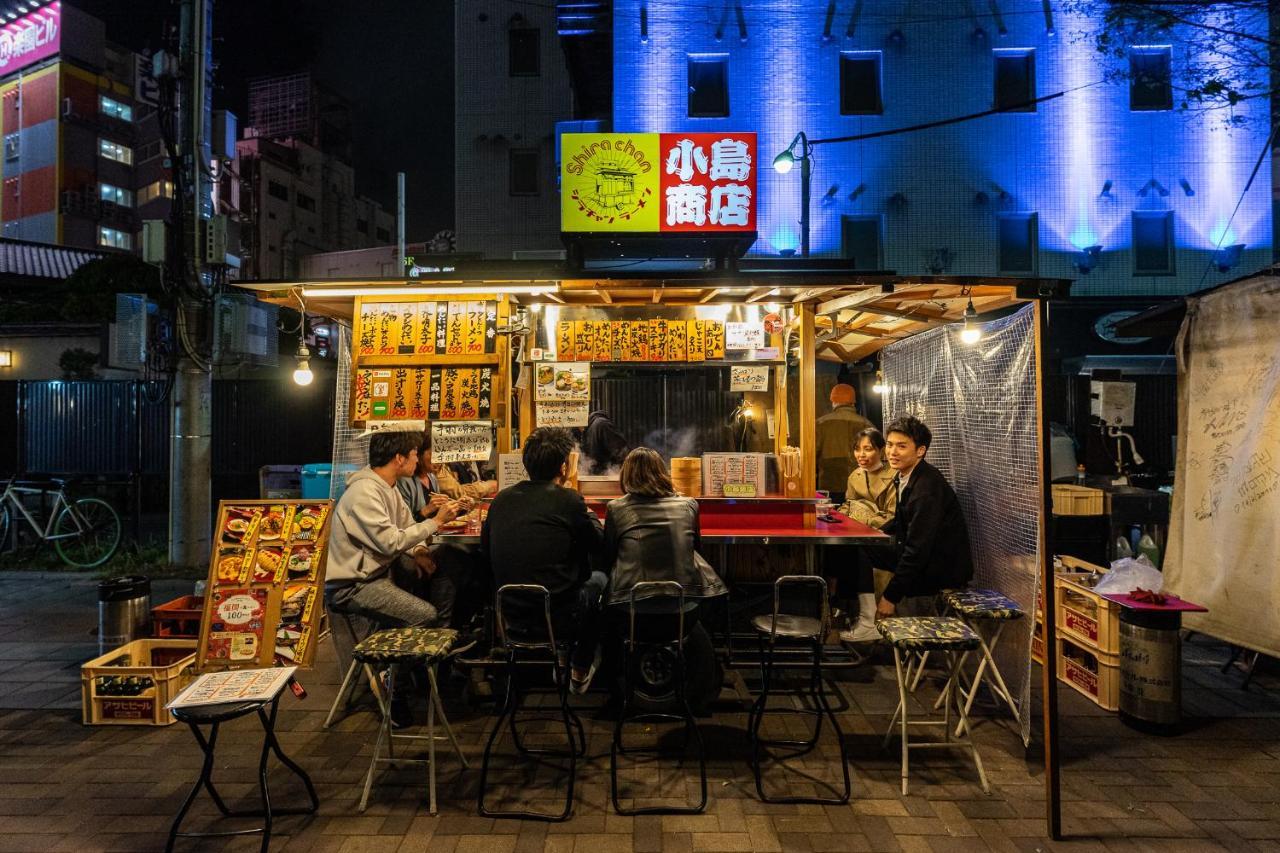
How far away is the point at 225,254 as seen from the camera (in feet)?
29.1

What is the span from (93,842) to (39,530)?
8.84 meters

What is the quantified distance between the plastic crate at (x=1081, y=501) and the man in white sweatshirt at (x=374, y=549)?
7.53m

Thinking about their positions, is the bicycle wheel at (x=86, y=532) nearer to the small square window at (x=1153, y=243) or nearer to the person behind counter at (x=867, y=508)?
the person behind counter at (x=867, y=508)

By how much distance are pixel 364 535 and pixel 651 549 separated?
2224mm

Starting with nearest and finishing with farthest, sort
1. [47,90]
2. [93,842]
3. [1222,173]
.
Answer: [93,842] < [1222,173] < [47,90]

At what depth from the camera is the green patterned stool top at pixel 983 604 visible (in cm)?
478

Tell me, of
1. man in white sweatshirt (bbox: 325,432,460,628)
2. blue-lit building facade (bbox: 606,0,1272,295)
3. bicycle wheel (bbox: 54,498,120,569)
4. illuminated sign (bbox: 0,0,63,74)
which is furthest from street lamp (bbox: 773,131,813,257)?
illuminated sign (bbox: 0,0,63,74)

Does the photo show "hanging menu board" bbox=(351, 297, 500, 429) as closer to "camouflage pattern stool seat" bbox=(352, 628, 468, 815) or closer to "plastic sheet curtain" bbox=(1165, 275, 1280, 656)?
"camouflage pattern stool seat" bbox=(352, 628, 468, 815)

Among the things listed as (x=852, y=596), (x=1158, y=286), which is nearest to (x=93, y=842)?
(x=852, y=596)

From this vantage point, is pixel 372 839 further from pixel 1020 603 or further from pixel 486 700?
pixel 1020 603

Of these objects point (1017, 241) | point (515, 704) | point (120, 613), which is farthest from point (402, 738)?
point (1017, 241)

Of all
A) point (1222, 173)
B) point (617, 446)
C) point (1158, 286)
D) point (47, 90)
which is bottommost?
point (617, 446)

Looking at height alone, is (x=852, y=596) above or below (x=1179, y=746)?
above

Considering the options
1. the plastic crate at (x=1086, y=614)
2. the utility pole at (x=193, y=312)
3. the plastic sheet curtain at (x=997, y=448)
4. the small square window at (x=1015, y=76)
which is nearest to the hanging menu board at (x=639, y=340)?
the plastic sheet curtain at (x=997, y=448)
